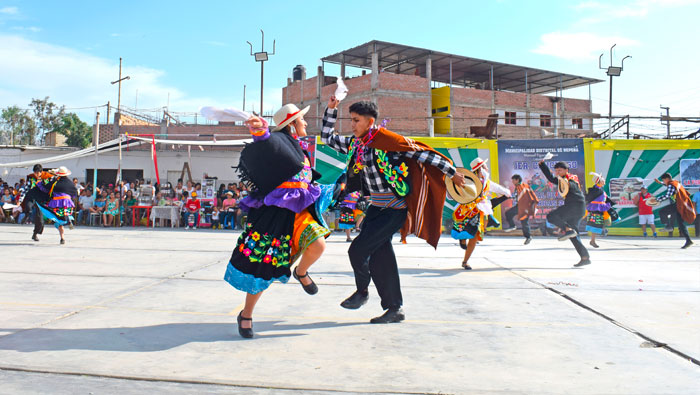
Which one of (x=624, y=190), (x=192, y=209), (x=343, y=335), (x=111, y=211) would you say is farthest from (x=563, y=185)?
(x=111, y=211)

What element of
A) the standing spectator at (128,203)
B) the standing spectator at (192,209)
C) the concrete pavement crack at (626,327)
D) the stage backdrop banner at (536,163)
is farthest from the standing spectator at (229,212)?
the concrete pavement crack at (626,327)

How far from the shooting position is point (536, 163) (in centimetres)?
1579

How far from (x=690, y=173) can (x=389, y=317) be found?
15890 mm

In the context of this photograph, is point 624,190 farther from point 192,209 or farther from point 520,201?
point 192,209

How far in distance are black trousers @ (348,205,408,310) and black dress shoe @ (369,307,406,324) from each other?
46 millimetres

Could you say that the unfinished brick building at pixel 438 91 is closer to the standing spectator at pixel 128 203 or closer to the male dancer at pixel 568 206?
the standing spectator at pixel 128 203

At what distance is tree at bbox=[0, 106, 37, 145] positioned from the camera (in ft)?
178

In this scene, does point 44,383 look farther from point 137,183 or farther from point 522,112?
point 522,112

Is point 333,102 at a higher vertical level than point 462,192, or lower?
higher

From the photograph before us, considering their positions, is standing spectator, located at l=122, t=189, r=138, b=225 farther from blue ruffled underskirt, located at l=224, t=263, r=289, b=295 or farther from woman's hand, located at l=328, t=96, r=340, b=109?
blue ruffled underskirt, located at l=224, t=263, r=289, b=295

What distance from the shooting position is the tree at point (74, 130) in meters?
49.0

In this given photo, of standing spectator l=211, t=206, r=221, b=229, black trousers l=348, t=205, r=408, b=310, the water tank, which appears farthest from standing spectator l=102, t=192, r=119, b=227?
the water tank

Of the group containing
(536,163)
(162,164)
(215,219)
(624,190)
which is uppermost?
(162,164)

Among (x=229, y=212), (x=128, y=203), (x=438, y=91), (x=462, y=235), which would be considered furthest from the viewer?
(x=438, y=91)
